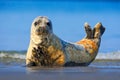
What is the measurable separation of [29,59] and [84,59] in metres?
1.85

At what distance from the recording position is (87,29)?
47.9ft

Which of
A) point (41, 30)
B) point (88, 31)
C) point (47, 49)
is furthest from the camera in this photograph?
point (88, 31)

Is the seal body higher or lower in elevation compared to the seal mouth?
lower

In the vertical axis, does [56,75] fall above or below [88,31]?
below

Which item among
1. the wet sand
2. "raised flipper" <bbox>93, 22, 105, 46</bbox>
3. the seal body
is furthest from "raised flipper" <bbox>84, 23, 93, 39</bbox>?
the wet sand

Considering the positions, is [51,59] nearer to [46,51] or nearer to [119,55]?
[46,51]

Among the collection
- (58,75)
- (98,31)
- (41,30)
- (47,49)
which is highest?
(98,31)

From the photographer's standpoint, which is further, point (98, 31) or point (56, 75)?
point (98, 31)

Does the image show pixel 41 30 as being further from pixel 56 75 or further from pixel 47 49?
pixel 56 75

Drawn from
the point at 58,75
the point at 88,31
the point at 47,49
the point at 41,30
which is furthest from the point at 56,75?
the point at 88,31

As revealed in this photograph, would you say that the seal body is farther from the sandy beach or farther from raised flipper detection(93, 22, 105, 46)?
the sandy beach

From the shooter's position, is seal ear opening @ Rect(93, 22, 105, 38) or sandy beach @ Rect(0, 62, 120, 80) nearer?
sandy beach @ Rect(0, 62, 120, 80)

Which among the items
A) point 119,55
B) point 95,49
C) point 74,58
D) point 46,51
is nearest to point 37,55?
point 46,51

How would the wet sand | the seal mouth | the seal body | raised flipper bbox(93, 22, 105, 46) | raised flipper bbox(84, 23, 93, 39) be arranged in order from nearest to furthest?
the wet sand
the seal mouth
the seal body
raised flipper bbox(93, 22, 105, 46)
raised flipper bbox(84, 23, 93, 39)
